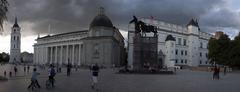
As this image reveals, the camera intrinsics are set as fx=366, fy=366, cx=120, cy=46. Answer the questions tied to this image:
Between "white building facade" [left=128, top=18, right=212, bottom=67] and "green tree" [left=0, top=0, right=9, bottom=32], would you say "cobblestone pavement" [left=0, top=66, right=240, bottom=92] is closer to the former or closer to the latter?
"green tree" [left=0, top=0, right=9, bottom=32]

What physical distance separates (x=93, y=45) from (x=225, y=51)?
5173cm

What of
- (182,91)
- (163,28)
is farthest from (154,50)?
(163,28)

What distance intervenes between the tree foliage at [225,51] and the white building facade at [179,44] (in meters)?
31.9

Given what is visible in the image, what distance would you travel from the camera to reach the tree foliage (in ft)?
251

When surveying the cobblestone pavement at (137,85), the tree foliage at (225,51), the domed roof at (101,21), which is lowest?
the cobblestone pavement at (137,85)

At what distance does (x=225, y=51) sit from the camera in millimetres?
81875

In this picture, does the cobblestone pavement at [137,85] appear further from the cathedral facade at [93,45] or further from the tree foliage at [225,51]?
the cathedral facade at [93,45]

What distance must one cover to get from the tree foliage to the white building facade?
31.9 metres

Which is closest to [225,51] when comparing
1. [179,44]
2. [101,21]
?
[179,44]

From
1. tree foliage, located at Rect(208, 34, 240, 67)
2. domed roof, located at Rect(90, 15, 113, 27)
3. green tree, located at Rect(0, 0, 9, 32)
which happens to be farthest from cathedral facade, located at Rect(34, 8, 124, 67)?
green tree, located at Rect(0, 0, 9, 32)

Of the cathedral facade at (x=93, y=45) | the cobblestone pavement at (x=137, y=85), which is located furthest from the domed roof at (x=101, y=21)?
the cobblestone pavement at (x=137, y=85)

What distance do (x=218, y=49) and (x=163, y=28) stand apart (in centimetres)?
4134

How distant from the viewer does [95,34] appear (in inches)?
4904

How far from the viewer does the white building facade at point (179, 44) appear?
120m
